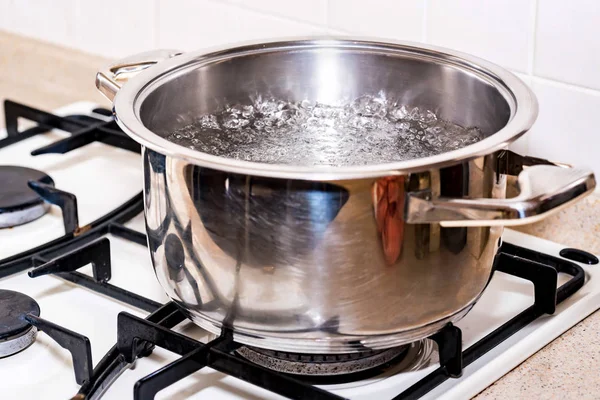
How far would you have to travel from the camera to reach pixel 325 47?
2.62 ft

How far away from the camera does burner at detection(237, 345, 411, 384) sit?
2.22 ft

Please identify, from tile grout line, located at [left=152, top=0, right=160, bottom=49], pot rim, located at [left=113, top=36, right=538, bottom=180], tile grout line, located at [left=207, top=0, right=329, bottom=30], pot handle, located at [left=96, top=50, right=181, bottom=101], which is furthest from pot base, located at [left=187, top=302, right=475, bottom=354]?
tile grout line, located at [left=152, top=0, right=160, bottom=49]

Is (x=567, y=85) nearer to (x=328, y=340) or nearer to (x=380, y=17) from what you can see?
(x=380, y=17)

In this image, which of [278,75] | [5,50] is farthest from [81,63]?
[278,75]

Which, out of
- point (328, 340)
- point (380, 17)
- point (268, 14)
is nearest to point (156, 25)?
point (268, 14)

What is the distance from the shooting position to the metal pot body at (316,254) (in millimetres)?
556

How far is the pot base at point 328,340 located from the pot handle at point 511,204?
9 cm

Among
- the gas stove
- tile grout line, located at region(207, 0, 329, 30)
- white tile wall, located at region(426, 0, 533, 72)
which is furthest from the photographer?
tile grout line, located at region(207, 0, 329, 30)

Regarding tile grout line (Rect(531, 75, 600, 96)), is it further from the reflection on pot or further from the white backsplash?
the reflection on pot

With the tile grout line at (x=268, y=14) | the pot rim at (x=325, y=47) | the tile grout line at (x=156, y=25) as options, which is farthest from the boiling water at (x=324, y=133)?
the tile grout line at (x=156, y=25)

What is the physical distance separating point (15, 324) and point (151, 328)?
0.43 feet

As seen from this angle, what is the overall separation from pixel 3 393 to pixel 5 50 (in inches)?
35.6

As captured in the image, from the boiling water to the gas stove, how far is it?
0.13 m

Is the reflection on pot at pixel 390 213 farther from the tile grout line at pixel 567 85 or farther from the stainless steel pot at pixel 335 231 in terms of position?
the tile grout line at pixel 567 85
